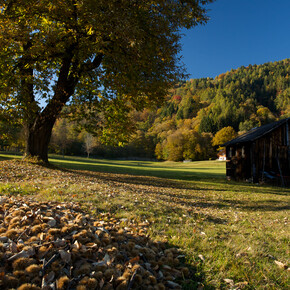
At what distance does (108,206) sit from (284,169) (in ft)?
63.4

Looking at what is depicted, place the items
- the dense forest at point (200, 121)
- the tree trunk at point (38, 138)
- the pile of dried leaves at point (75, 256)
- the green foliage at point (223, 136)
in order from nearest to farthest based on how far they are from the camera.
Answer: the pile of dried leaves at point (75, 256) < the tree trunk at point (38, 138) < the dense forest at point (200, 121) < the green foliage at point (223, 136)

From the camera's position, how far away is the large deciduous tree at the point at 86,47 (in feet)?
28.3

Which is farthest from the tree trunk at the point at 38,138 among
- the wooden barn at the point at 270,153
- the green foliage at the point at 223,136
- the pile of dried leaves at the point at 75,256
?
the green foliage at the point at 223,136

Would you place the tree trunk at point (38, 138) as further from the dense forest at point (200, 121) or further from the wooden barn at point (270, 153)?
the dense forest at point (200, 121)

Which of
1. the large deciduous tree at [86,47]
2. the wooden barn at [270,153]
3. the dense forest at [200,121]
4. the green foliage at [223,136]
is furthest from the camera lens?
the green foliage at [223,136]

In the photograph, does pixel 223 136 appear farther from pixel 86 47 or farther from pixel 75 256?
pixel 75 256

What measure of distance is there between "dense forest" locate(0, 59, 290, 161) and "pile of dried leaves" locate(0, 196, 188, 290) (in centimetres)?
3307

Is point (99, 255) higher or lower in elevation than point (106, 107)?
lower

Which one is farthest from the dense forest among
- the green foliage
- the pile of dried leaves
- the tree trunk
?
the pile of dried leaves

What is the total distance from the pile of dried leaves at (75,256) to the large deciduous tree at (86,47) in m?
7.60

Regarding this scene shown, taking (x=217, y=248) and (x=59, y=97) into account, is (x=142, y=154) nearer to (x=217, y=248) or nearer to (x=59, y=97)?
(x=59, y=97)

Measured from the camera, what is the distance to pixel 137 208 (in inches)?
211

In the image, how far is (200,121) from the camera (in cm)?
9981

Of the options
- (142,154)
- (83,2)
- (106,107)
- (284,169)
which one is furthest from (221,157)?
(83,2)
